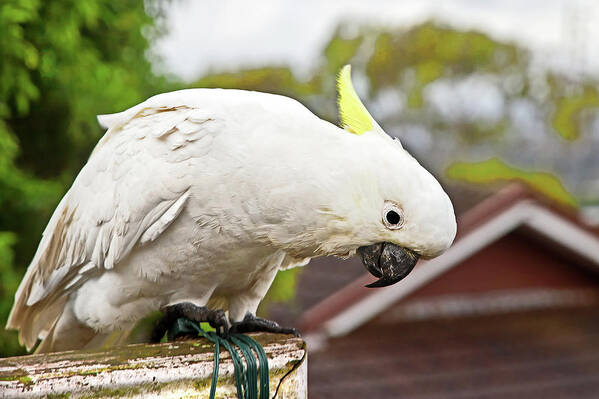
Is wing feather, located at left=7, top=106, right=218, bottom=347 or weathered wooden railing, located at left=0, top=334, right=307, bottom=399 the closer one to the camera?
weathered wooden railing, located at left=0, top=334, right=307, bottom=399

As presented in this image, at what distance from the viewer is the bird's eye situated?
1207 mm

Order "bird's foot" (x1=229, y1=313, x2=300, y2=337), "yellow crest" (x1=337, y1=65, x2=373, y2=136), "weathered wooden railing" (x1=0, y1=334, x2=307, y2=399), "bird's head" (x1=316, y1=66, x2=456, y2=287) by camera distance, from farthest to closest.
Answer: "bird's foot" (x1=229, y1=313, x2=300, y2=337)
"yellow crest" (x1=337, y1=65, x2=373, y2=136)
"bird's head" (x1=316, y1=66, x2=456, y2=287)
"weathered wooden railing" (x1=0, y1=334, x2=307, y2=399)

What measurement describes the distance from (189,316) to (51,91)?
1534 millimetres

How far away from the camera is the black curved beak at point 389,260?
1248mm

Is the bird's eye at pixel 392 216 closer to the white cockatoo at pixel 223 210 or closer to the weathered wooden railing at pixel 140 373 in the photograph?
the white cockatoo at pixel 223 210

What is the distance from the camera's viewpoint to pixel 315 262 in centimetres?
492

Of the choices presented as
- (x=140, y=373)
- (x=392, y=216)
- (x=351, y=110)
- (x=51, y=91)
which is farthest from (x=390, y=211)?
(x=51, y=91)

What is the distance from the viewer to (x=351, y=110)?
1334mm

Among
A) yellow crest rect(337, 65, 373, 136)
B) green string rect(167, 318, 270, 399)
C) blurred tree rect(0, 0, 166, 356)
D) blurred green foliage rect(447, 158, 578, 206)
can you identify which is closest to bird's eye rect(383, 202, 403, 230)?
yellow crest rect(337, 65, 373, 136)

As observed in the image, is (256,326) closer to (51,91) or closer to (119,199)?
(119,199)

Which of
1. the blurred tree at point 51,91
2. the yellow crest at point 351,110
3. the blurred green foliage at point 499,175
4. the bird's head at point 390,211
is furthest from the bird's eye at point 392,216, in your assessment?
the blurred green foliage at point 499,175

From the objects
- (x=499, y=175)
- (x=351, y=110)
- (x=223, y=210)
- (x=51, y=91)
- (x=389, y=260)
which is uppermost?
(x=51, y=91)

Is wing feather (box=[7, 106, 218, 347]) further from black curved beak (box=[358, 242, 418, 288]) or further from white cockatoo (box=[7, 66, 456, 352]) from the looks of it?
black curved beak (box=[358, 242, 418, 288])

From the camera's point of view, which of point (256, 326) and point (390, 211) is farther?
point (256, 326)
